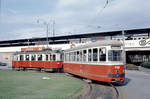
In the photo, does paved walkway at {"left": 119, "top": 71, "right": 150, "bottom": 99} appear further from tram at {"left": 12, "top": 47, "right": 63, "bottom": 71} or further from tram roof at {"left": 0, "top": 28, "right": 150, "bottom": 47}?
tram roof at {"left": 0, "top": 28, "right": 150, "bottom": 47}

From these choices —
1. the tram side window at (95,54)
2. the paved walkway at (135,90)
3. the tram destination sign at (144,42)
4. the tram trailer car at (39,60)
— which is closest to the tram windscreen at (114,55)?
the tram side window at (95,54)

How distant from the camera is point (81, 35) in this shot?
55.0 meters

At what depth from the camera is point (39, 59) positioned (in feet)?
87.9

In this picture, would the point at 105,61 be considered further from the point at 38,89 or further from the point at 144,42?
the point at 144,42

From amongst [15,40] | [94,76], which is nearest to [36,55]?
[94,76]

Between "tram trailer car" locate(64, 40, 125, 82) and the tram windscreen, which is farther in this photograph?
the tram windscreen

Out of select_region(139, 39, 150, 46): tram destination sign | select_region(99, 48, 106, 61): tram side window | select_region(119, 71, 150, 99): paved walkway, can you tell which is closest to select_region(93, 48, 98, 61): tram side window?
select_region(99, 48, 106, 61): tram side window

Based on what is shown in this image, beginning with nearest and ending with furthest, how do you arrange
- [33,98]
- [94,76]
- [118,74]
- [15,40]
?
[33,98] < [118,74] < [94,76] < [15,40]

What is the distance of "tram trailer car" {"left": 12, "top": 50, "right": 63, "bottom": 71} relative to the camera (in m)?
24.9

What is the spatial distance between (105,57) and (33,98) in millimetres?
5572

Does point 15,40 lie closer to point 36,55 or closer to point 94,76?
point 36,55

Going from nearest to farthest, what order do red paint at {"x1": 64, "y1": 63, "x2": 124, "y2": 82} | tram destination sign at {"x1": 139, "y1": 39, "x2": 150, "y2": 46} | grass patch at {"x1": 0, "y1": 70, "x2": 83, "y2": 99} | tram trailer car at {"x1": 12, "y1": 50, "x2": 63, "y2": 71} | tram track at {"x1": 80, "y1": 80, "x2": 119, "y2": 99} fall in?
grass patch at {"x1": 0, "y1": 70, "x2": 83, "y2": 99} < tram track at {"x1": 80, "y1": 80, "x2": 119, "y2": 99} < red paint at {"x1": 64, "y1": 63, "x2": 124, "y2": 82} < tram trailer car at {"x1": 12, "y1": 50, "x2": 63, "y2": 71} < tram destination sign at {"x1": 139, "y1": 39, "x2": 150, "y2": 46}

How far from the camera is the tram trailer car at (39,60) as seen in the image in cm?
2492

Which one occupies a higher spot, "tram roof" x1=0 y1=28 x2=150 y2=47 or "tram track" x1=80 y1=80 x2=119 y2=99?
"tram roof" x1=0 y1=28 x2=150 y2=47
